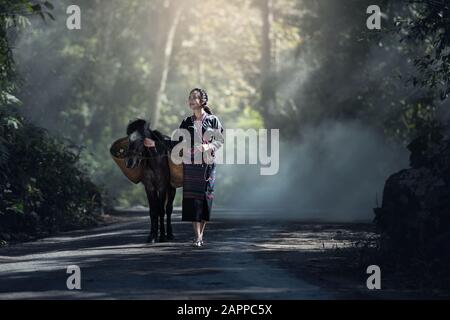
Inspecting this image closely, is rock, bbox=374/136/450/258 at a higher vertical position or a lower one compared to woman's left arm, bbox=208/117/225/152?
lower

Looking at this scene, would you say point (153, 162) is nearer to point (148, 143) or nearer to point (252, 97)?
point (148, 143)

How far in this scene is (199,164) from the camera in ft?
→ 58.9

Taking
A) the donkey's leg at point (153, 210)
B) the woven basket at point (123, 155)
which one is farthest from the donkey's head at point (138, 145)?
the donkey's leg at point (153, 210)

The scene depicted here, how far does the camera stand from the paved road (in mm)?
12797

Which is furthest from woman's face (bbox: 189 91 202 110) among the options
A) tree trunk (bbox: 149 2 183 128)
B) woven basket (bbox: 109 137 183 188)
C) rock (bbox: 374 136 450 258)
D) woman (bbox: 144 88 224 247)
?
tree trunk (bbox: 149 2 183 128)

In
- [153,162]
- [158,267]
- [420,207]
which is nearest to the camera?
[158,267]

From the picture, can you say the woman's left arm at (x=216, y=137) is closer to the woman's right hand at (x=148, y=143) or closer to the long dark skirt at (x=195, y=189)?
the long dark skirt at (x=195, y=189)

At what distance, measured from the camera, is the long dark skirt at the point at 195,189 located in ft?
59.1

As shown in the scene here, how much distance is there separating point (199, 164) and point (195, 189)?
0.44m

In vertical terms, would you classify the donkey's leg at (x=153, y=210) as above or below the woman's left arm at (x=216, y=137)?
below

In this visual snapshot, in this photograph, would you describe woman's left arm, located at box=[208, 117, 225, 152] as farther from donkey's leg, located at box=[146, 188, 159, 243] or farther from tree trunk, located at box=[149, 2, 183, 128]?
tree trunk, located at box=[149, 2, 183, 128]

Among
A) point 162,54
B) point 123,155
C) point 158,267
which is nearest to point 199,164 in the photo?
point 123,155

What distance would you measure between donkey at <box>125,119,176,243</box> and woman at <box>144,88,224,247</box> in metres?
0.55
